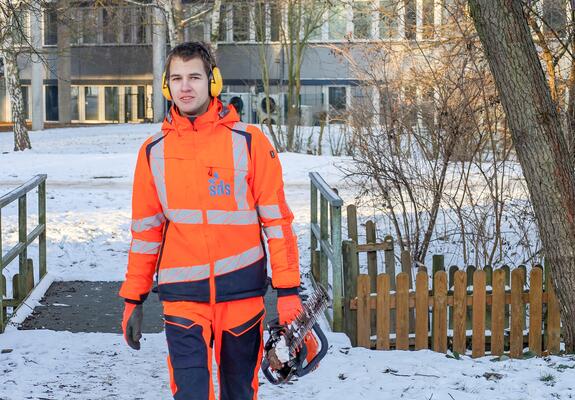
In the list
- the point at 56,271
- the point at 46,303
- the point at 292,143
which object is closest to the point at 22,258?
the point at 46,303

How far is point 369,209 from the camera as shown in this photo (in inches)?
543

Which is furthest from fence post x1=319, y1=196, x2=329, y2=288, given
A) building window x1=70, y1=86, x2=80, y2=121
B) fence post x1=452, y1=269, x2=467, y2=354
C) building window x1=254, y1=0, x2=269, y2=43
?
building window x1=70, y1=86, x2=80, y2=121

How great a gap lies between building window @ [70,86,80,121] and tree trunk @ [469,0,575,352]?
148 ft

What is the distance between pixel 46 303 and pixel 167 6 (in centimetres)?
2220

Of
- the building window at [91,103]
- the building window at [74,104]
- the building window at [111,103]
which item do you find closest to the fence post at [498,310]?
the building window at [111,103]

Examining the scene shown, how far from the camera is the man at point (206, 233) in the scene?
169 inches

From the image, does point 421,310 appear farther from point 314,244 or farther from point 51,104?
point 51,104

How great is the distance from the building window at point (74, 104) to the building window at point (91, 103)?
0.40m

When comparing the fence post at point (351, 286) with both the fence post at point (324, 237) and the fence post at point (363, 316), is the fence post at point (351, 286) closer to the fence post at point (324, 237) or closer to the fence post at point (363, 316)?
the fence post at point (363, 316)

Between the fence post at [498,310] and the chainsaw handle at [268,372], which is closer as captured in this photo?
the chainsaw handle at [268,372]

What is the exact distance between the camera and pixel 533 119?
6.81 meters

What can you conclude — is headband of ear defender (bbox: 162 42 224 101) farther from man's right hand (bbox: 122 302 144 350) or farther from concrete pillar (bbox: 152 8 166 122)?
concrete pillar (bbox: 152 8 166 122)

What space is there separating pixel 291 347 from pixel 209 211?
615 mm

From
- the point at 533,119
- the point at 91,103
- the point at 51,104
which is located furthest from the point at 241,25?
the point at 533,119
